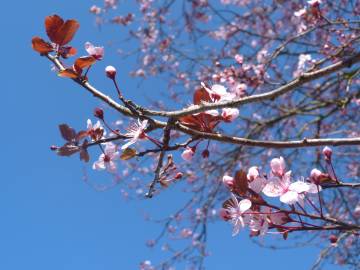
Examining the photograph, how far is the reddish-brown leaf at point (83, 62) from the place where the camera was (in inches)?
50.4

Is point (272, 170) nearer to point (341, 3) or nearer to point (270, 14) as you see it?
point (341, 3)

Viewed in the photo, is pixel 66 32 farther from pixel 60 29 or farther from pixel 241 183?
pixel 241 183

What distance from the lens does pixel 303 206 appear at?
130 cm

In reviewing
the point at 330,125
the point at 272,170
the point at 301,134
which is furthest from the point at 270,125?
the point at 272,170

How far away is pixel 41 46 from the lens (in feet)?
4.32

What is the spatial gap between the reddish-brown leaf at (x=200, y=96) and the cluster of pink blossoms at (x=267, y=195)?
241 millimetres

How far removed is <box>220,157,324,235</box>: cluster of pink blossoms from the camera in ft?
4.17

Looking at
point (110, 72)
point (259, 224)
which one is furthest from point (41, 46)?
point (259, 224)

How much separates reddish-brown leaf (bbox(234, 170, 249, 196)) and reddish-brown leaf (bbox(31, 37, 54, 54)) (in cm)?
66

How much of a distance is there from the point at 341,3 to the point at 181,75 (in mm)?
2397

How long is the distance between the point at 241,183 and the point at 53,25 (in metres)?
0.71

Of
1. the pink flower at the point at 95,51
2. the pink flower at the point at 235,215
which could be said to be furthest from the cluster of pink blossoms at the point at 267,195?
the pink flower at the point at 95,51

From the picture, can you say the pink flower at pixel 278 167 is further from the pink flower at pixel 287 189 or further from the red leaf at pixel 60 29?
the red leaf at pixel 60 29

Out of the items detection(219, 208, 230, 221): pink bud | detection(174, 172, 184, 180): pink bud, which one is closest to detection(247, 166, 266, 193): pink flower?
detection(219, 208, 230, 221): pink bud
